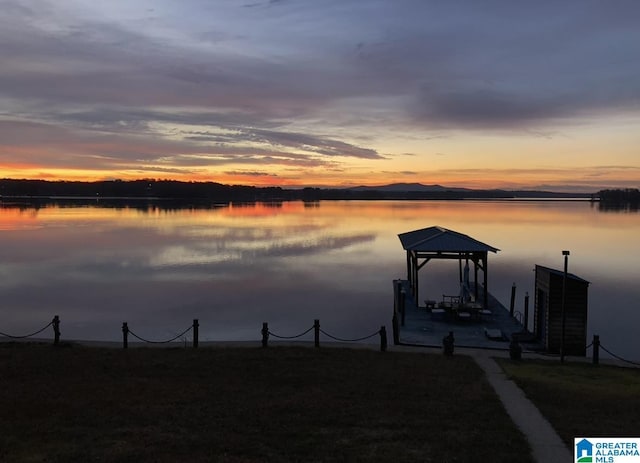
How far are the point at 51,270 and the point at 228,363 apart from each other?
1510 inches

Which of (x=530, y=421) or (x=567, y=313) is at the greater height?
(x=530, y=421)

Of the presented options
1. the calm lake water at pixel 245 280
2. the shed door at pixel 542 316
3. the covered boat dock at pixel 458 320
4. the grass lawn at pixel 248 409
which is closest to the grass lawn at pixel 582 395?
the grass lawn at pixel 248 409

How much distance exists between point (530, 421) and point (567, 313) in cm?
1266

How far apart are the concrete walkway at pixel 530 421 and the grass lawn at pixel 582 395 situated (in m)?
0.19

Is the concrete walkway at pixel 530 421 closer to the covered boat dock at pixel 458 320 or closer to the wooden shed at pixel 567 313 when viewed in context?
the covered boat dock at pixel 458 320

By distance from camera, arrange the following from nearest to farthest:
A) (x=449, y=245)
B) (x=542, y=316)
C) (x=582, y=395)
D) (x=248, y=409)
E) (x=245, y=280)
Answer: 1. (x=248, y=409)
2. (x=582, y=395)
3. (x=542, y=316)
4. (x=449, y=245)
5. (x=245, y=280)

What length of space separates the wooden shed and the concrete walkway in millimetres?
7753

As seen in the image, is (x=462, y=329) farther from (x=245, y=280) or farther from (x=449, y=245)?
(x=245, y=280)

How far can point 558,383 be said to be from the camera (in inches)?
552

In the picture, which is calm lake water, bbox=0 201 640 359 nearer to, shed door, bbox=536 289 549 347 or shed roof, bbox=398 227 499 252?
shed door, bbox=536 289 549 347

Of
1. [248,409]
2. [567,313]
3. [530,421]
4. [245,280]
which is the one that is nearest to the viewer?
[530,421]

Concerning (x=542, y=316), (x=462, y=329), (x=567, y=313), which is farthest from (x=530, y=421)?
(x=542, y=316)

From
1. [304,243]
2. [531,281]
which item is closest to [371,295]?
[531,281]

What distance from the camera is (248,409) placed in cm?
1132
